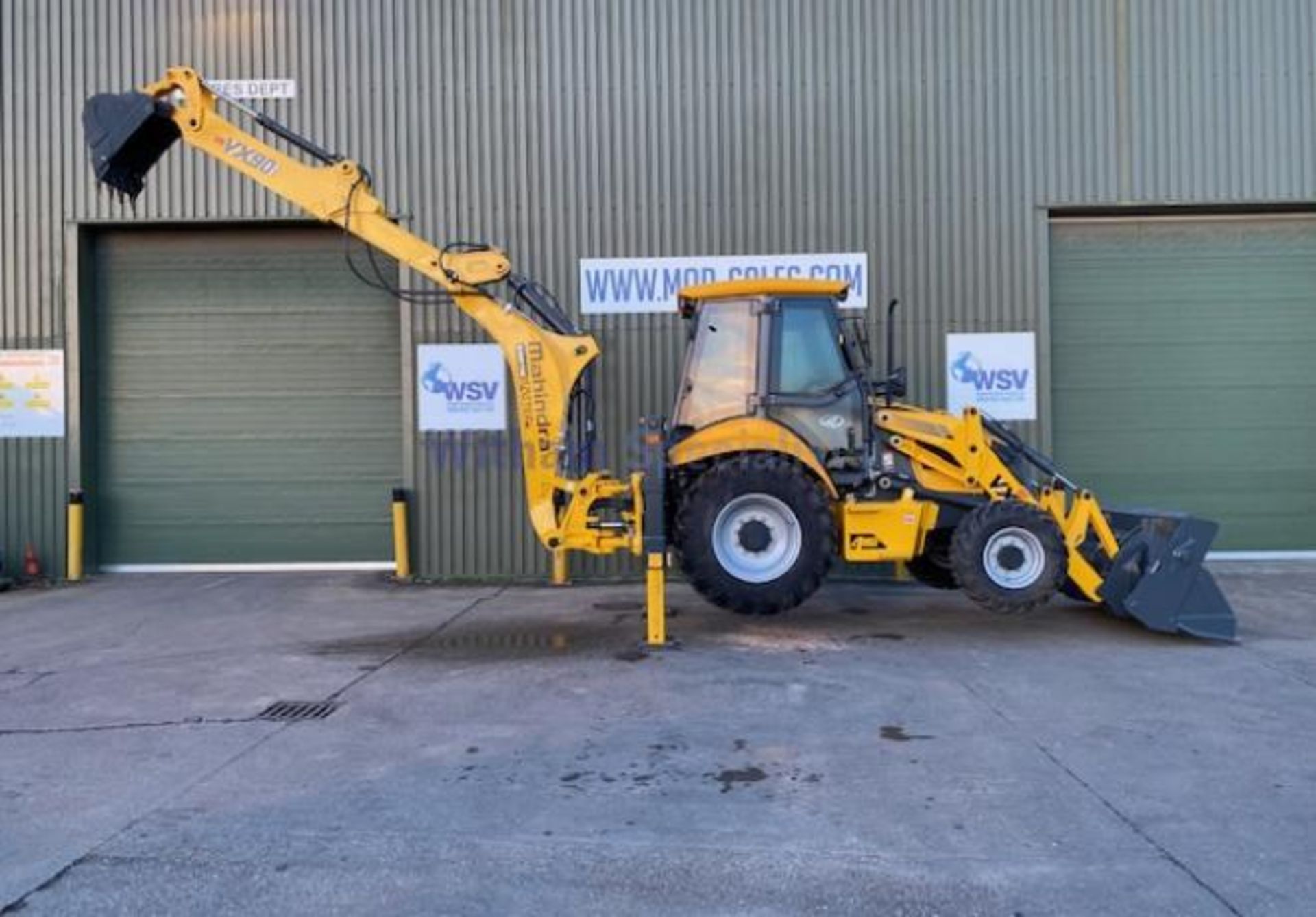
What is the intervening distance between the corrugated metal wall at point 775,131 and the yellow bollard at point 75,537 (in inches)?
166

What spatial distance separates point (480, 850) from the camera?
4.28 metres

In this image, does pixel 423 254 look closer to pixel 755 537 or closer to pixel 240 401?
pixel 755 537

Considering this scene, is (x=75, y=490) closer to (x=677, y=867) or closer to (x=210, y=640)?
(x=210, y=640)

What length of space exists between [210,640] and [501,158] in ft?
21.7

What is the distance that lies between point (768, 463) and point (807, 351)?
3.45 feet

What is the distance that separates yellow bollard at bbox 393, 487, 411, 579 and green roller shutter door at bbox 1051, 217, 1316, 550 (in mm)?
8063

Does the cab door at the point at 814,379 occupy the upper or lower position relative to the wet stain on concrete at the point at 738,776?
upper

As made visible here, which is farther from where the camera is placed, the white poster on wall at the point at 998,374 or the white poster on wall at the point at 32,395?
the white poster on wall at the point at 32,395

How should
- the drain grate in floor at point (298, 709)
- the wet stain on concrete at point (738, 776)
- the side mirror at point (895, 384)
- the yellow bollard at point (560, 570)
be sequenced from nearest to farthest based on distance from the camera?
the wet stain on concrete at point (738, 776)
the drain grate in floor at point (298, 709)
the side mirror at point (895, 384)
the yellow bollard at point (560, 570)

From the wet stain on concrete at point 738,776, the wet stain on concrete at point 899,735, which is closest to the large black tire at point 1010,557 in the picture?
the wet stain on concrete at point 899,735

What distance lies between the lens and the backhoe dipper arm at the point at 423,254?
8742 mm

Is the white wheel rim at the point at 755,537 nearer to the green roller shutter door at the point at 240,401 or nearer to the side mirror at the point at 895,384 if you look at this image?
the side mirror at the point at 895,384

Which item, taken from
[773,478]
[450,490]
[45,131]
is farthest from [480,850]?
[45,131]

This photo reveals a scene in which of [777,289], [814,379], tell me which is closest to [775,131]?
[777,289]
